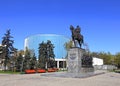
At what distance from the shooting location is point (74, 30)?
38.0 meters

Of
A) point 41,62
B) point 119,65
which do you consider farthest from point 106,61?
point 41,62

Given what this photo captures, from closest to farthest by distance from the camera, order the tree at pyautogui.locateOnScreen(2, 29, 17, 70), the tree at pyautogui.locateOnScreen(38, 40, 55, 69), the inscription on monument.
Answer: the inscription on monument < the tree at pyautogui.locateOnScreen(2, 29, 17, 70) < the tree at pyautogui.locateOnScreen(38, 40, 55, 69)

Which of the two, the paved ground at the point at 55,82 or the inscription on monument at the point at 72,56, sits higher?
the inscription on monument at the point at 72,56

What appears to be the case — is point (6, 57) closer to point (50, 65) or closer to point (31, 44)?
point (50, 65)

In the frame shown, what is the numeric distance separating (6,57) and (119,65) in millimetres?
66384

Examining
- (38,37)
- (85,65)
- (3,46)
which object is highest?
(38,37)

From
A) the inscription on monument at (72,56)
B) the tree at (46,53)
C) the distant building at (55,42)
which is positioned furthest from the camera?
the distant building at (55,42)

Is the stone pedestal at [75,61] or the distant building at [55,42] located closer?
the stone pedestal at [75,61]

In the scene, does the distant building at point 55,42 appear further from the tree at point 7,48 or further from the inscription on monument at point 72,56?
the inscription on monument at point 72,56

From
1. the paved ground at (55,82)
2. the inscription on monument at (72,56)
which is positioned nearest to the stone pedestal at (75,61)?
the inscription on monument at (72,56)

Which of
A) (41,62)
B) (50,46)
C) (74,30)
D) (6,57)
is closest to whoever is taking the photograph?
(74,30)

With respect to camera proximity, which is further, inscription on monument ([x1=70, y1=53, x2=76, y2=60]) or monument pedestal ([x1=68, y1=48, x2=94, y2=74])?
inscription on monument ([x1=70, y1=53, x2=76, y2=60])

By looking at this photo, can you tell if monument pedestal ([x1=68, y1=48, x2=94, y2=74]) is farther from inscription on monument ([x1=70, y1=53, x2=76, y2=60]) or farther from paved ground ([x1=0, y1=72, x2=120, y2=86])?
paved ground ([x1=0, y1=72, x2=120, y2=86])

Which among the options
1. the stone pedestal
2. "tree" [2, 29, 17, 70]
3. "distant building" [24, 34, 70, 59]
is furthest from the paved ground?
"distant building" [24, 34, 70, 59]
